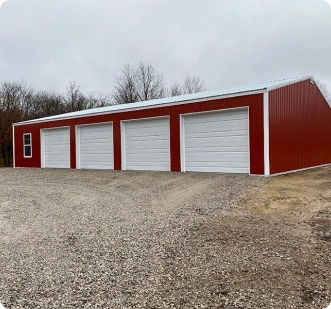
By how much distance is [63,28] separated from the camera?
1150cm

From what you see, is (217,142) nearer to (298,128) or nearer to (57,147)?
(298,128)

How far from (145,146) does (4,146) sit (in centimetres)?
1907

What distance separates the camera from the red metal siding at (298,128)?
9852 millimetres

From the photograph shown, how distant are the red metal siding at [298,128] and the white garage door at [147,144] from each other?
4.01 m

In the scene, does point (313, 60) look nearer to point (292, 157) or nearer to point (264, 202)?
point (292, 157)

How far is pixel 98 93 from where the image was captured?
3666cm

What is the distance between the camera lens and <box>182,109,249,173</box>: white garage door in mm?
9844

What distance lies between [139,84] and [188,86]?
240 inches

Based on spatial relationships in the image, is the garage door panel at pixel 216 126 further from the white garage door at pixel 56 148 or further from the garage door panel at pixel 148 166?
the white garage door at pixel 56 148

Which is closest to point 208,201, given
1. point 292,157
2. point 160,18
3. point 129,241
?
point 129,241

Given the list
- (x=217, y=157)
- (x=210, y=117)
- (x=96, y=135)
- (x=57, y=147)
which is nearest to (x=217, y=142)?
(x=217, y=157)

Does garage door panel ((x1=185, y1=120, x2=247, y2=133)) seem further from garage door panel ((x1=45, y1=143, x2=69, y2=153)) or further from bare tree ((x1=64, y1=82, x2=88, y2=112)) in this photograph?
bare tree ((x1=64, y1=82, x2=88, y2=112))

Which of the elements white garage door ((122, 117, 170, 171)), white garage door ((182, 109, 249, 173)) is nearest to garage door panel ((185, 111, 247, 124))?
white garage door ((182, 109, 249, 173))

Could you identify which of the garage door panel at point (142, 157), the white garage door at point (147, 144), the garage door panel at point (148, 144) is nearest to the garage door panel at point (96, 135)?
the white garage door at point (147, 144)
